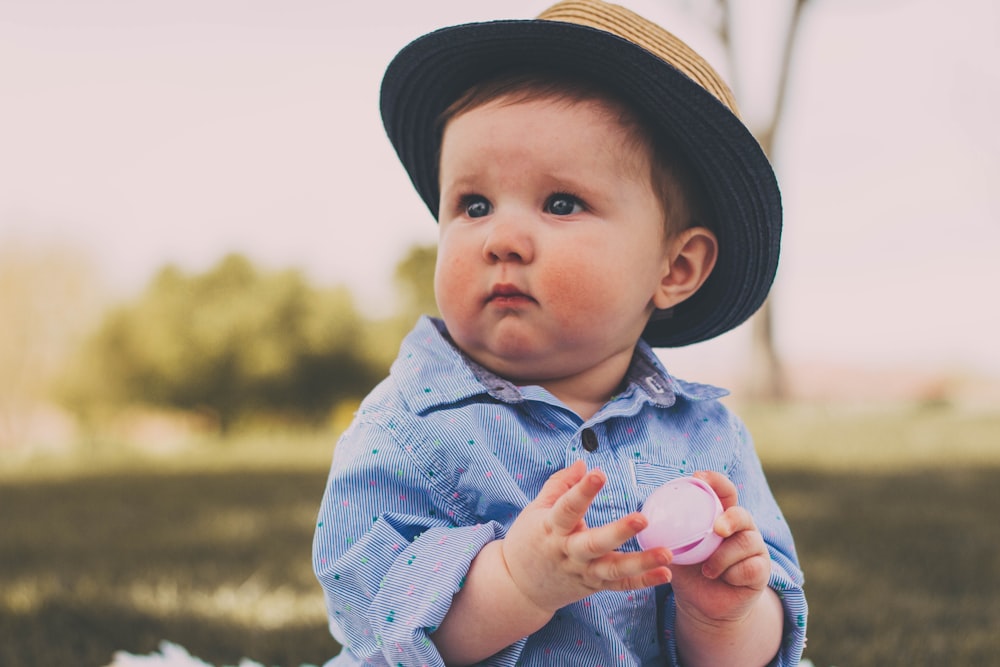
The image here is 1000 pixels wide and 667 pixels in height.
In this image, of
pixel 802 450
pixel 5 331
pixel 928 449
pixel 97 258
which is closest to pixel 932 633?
pixel 802 450

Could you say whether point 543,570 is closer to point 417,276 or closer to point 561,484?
point 561,484

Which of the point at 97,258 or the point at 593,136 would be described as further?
the point at 97,258

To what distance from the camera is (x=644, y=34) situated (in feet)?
5.70

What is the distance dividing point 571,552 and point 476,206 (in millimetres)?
638

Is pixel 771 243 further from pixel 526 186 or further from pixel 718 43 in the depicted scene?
pixel 718 43

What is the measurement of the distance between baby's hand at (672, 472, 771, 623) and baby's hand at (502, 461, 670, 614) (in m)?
0.19

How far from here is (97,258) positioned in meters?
11.8

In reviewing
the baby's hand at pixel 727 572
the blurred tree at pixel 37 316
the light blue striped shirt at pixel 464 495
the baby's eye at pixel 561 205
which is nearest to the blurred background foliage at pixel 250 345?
the blurred tree at pixel 37 316

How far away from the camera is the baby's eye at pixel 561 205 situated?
1.61m

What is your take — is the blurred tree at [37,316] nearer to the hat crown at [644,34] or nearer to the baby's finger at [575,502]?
the hat crown at [644,34]

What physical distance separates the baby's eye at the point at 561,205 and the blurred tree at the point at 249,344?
834 cm

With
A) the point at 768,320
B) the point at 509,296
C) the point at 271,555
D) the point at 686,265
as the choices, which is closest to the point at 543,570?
the point at 509,296

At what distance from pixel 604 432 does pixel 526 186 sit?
434 mm

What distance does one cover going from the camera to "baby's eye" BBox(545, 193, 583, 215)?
5.28 feet
